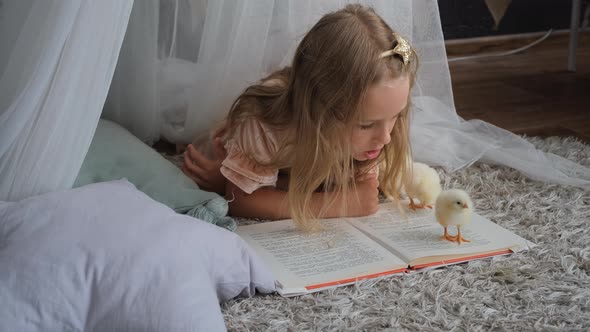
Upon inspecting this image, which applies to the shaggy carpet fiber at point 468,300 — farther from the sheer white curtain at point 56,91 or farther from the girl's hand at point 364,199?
the sheer white curtain at point 56,91

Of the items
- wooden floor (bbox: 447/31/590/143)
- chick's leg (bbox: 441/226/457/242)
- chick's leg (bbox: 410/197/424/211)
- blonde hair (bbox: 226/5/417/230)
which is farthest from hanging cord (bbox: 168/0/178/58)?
wooden floor (bbox: 447/31/590/143)

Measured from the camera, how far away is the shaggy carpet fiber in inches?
40.0

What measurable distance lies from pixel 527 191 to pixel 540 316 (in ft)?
1.56

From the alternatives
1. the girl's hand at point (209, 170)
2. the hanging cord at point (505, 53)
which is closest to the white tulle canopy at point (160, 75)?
the girl's hand at point (209, 170)

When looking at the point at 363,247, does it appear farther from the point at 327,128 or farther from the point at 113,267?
the point at 113,267

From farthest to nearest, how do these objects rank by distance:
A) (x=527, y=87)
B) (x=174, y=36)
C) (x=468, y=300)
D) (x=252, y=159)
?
(x=527, y=87) < (x=174, y=36) < (x=252, y=159) < (x=468, y=300)

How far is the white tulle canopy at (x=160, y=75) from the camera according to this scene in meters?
1.08

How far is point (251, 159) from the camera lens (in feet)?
4.37

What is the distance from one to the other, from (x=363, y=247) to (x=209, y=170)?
376 mm

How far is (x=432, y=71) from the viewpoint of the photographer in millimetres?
1562

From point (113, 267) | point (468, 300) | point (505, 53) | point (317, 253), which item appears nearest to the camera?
point (113, 267)

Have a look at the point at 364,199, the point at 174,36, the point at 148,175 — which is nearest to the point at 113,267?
the point at 148,175

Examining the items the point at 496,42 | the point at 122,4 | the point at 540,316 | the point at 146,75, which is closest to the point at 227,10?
the point at 146,75

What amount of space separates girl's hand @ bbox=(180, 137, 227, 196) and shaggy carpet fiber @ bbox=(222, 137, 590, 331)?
416 mm
